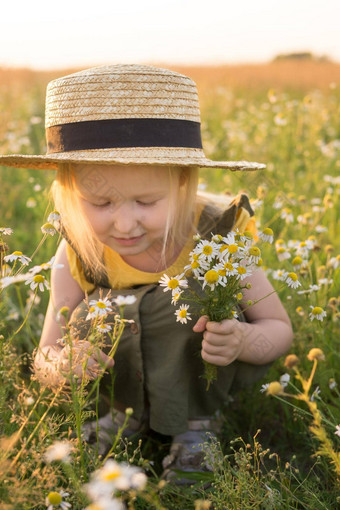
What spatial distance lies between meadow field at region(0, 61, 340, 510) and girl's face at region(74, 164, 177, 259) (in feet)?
0.58

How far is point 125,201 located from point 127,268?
40 centimetres

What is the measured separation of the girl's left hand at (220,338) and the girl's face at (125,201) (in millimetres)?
339

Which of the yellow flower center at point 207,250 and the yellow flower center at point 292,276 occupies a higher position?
the yellow flower center at point 207,250

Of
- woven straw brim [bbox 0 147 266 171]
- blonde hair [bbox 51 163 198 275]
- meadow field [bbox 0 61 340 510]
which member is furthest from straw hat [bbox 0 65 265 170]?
meadow field [bbox 0 61 340 510]

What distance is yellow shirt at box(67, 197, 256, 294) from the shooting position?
6.37 feet

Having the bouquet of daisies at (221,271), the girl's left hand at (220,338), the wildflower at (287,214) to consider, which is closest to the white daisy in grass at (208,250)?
the bouquet of daisies at (221,271)

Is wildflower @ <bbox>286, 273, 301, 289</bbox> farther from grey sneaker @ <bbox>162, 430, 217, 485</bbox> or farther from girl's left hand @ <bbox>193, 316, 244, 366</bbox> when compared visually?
grey sneaker @ <bbox>162, 430, 217, 485</bbox>

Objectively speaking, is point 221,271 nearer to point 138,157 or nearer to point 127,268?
point 138,157

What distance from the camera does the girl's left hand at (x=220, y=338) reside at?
1544mm

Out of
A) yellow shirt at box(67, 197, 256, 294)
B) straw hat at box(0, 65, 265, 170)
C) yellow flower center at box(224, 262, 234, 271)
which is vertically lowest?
yellow shirt at box(67, 197, 256, 294)

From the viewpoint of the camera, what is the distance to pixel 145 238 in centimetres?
177

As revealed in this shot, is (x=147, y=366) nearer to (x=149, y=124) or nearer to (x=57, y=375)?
(x=57, y=375)

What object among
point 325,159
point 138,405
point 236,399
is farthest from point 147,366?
point 325,159

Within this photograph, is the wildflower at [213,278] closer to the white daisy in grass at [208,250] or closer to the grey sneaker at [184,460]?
the white daisy in grass at [208,250]
